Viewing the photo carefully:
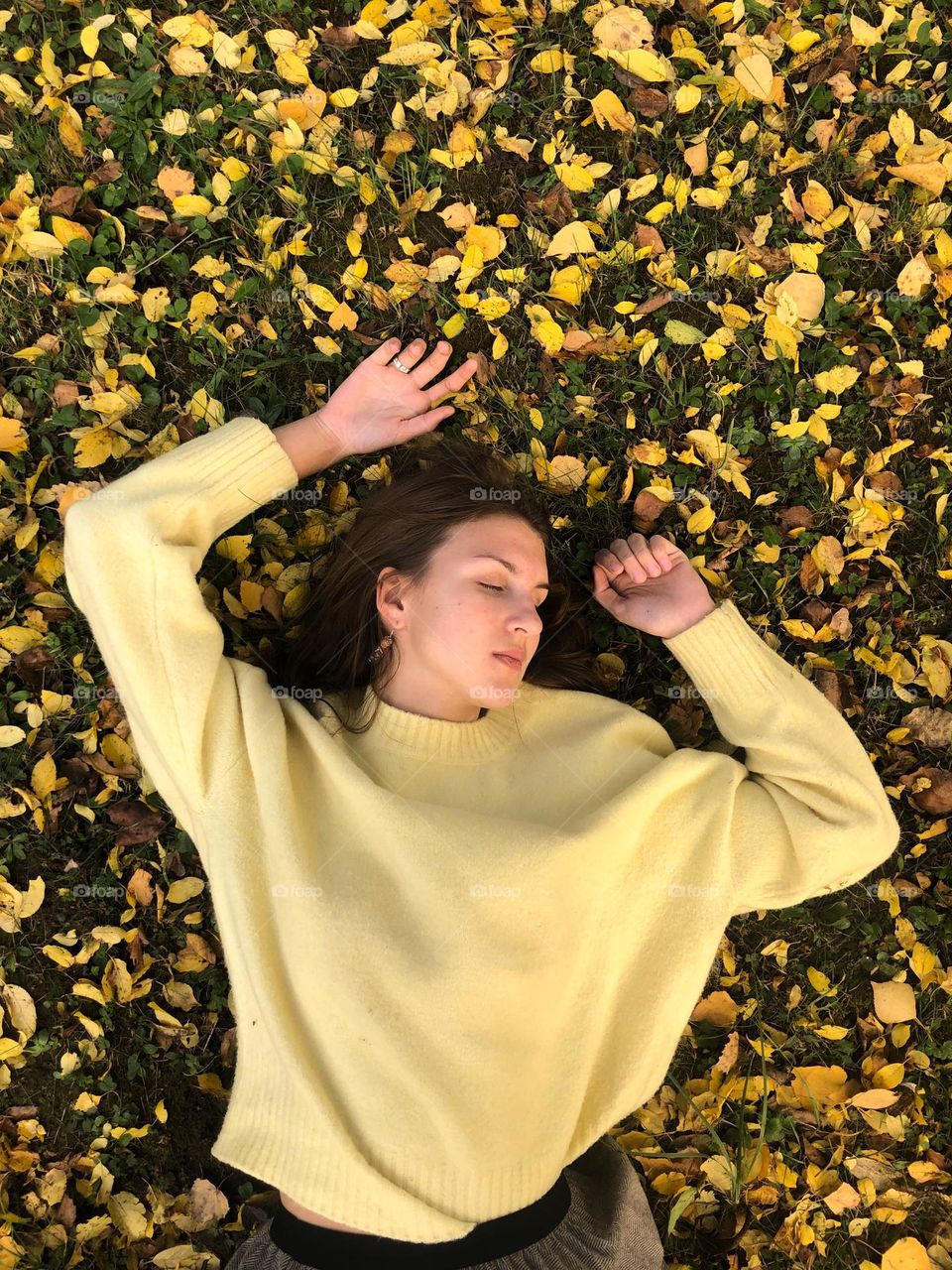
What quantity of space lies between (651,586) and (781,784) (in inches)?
29.3

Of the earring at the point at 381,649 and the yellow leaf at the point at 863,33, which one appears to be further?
the yellow leaf at the point at 863,33

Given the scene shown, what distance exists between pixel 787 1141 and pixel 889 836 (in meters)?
1.18

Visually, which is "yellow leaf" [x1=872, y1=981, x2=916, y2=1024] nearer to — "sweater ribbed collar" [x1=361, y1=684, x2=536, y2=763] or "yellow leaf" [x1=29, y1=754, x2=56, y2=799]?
"sweater ribbed collar" [x1=361, y1=684, x2=536, y2=763]

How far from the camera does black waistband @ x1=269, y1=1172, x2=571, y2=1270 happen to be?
8.72 feet

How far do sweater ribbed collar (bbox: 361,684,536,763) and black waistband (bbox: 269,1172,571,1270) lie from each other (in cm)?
126

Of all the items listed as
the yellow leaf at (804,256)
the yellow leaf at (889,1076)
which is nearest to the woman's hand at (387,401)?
the yellow leaf at (804,256)

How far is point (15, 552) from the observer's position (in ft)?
10.4

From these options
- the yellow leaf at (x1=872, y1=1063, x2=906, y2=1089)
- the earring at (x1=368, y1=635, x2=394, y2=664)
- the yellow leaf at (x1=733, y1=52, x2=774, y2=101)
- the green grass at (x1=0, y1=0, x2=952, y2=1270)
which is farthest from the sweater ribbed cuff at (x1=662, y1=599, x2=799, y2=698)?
the yellow leaf at (x1=733, y1=52, x2=774, y2=101)

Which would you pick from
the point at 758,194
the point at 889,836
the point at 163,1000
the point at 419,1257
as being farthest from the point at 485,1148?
the point at 758,194

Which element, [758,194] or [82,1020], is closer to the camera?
[82,1020]

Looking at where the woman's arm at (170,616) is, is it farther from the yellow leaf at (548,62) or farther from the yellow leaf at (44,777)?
the yellow leaf at (548,62)

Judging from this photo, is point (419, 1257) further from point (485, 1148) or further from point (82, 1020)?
point (82, 1020)

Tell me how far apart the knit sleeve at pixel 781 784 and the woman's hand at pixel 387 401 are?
112 centimetres

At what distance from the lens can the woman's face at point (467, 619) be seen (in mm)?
2695
